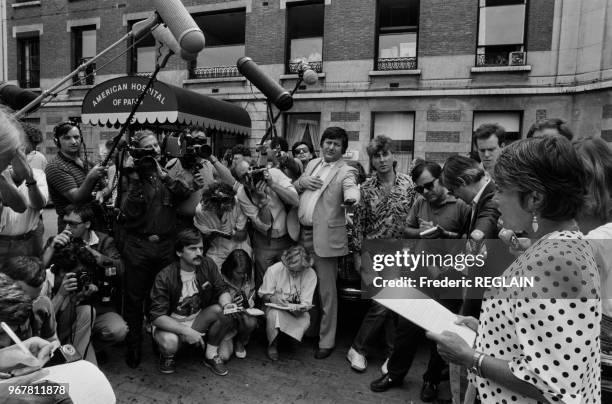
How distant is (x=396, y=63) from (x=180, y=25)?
962 centimetres

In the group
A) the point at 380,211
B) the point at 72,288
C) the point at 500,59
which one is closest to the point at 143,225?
the point at 72,288

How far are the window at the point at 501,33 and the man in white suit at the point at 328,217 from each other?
8.36 meters

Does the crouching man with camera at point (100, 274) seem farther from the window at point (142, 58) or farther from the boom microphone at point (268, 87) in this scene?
the window at point (142, 58)

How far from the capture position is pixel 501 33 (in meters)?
10.2

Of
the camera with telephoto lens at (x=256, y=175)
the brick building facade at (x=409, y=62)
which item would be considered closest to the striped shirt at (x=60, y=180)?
the camera with telephoto lens at (x=256, y=175)

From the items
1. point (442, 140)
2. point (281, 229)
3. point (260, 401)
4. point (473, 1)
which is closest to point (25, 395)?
point (260, 401)

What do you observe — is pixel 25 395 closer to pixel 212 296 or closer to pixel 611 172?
pixel 212 296

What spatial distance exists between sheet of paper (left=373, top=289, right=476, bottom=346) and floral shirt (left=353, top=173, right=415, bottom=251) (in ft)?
6.72

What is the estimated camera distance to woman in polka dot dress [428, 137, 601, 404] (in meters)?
1.12

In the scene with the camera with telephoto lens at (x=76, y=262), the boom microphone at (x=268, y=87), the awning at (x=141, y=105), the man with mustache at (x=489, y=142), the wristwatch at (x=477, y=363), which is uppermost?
the awning at (x=141, y=105)

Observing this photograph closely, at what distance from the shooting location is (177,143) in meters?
3.86

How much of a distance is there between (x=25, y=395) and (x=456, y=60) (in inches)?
435

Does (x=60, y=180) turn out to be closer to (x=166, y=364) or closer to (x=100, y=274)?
(x=100, y=274)

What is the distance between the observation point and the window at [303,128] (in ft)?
39.2
